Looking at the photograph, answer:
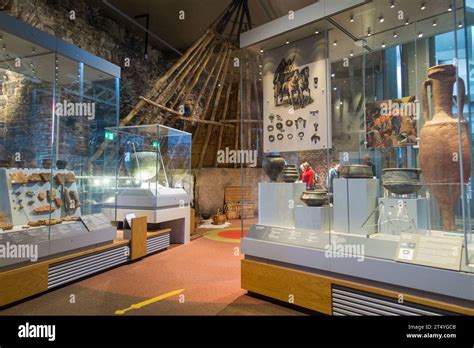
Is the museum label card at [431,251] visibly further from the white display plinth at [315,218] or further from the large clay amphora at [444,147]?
the white display plinth at [315,218]

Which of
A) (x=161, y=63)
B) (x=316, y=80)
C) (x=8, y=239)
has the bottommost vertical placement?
(x=8, y=239)

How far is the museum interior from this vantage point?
6.69ft

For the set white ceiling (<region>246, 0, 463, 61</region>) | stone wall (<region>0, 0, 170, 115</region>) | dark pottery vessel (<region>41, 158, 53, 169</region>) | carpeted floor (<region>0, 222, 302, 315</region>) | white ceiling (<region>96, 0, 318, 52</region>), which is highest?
white ceiling (<region>96, 0, 318, 52</region>)

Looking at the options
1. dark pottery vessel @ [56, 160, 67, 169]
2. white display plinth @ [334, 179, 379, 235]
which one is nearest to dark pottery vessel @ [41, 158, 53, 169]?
dark pottery vessel @ [56, 160, 67, 169]

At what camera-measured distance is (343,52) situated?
2.97m

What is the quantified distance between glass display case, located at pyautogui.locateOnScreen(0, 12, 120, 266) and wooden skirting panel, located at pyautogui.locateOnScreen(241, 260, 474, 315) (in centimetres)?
221

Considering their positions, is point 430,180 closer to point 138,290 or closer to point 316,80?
point 316,80

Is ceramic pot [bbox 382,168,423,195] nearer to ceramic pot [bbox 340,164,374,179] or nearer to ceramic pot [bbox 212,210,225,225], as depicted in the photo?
ceramic pot [bbox 340,164,374,179]

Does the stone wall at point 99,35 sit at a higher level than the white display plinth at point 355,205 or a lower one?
higher

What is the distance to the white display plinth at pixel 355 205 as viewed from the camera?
7.80 ft

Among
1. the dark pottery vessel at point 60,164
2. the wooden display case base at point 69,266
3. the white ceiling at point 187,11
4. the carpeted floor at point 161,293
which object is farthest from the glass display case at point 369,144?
the white ceiling at point 187,11

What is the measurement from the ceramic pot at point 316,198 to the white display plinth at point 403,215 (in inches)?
19.2
